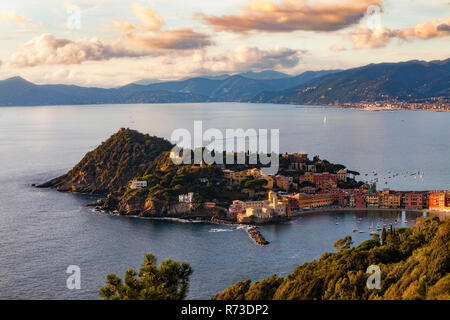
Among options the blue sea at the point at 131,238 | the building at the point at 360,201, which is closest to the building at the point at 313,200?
the building at the point at 360,201

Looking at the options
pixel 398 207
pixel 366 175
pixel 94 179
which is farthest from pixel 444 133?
pixel 94 179

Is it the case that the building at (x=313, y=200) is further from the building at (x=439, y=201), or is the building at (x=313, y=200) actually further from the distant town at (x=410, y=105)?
the distant town at (x=410, y=105)

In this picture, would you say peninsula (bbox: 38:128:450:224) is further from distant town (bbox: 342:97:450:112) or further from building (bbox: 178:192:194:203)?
distant town (bbox: 342:97:450:112)

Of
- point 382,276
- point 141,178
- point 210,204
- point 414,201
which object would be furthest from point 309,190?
point 382,276

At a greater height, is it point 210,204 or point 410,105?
point 410,105

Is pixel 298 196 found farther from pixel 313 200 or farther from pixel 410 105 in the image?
pixel 410 105

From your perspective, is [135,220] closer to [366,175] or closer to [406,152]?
[366,175]
